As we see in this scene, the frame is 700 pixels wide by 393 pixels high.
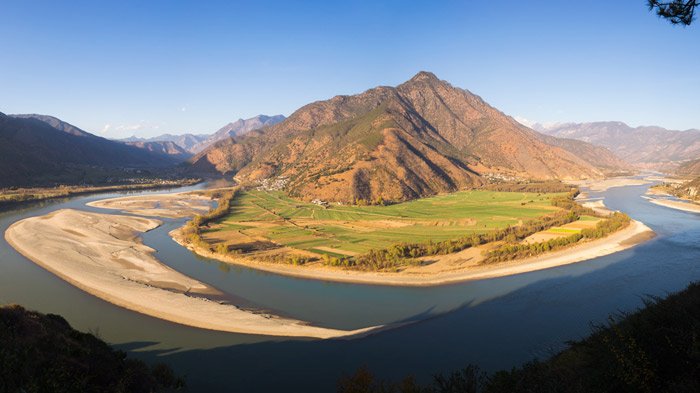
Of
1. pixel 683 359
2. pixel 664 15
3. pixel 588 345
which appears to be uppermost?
pixel 664 15

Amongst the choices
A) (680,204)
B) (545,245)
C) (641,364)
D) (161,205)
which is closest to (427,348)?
(641,364)

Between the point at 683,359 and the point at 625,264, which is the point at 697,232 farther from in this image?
the point at 683,359

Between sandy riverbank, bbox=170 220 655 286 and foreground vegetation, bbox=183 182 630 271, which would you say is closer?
sandy riverbank, bbox=170 220 655 286

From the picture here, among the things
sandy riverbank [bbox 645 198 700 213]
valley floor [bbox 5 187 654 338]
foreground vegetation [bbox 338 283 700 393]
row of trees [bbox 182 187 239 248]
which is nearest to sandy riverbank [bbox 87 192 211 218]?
row of trees [bbox 182 187 239 248]

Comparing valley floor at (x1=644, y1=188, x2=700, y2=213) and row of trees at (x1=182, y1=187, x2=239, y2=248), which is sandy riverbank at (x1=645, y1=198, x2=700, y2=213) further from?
row of trees at (x1=182, y1=187, x2=239, y2=248)

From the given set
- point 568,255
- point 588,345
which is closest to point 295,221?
point 568,255

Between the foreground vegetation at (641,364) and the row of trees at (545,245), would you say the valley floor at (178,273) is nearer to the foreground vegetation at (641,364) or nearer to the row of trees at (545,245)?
the row of trees at (545,245)

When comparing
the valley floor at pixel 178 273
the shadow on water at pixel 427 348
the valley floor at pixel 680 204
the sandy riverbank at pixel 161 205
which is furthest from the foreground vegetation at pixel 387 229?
the valley floor at pixel 680 204
